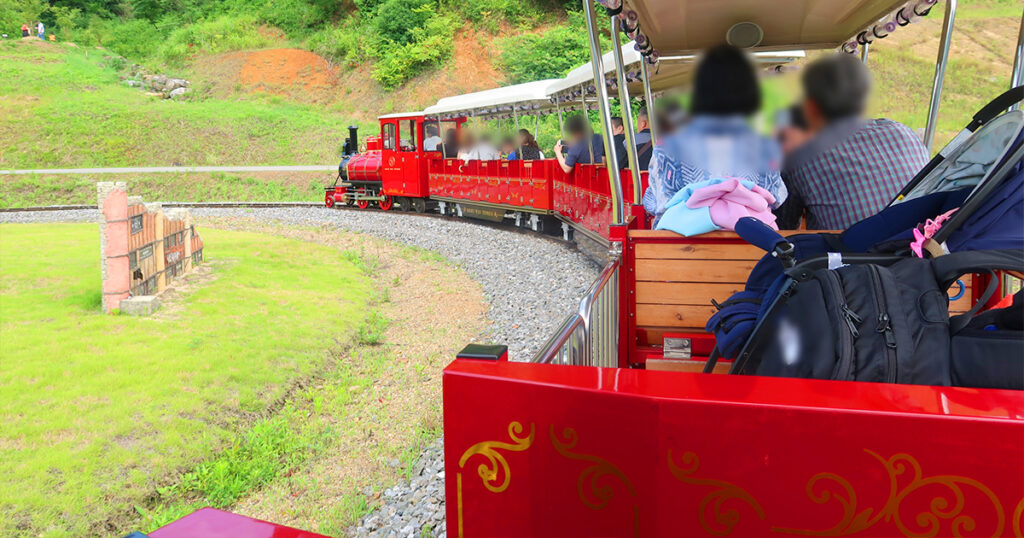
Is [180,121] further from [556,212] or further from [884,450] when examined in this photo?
[884,450]

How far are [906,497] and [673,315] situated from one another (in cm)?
253

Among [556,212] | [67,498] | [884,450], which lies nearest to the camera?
[884,450]

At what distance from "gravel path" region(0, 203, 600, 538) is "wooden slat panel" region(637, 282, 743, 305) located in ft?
5.77

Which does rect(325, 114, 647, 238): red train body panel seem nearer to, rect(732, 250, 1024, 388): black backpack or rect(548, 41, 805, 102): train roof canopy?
rect(548, 41, 805, 102): train roof canopy

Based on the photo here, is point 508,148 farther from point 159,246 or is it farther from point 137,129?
point 137,129

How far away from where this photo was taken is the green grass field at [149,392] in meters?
4.53

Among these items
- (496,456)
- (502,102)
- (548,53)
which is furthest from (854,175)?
(548,53)

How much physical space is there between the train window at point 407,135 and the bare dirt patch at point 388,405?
27.4 ft

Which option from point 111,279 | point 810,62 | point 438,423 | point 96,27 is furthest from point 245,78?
point 810,62

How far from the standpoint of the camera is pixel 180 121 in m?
33.8

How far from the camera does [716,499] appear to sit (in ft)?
3.99

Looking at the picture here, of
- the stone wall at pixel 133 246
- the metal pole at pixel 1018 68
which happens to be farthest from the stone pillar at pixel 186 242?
the metal pole at pixel 1018 68

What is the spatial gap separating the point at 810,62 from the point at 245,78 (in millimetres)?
46427

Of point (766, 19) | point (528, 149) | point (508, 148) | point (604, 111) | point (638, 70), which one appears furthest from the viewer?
point (508, 148)
